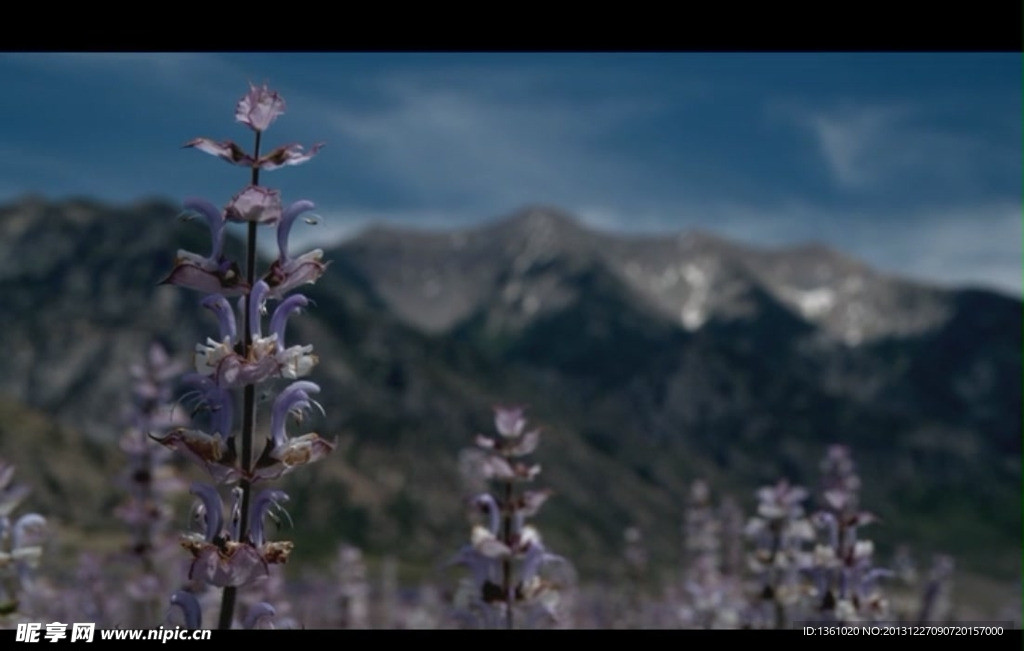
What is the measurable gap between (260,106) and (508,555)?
11.4 ft

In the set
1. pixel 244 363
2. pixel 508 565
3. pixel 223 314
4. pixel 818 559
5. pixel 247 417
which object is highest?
pixel 223 314

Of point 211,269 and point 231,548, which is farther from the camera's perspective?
point 211,269

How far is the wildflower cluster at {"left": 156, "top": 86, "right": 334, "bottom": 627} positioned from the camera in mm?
4781

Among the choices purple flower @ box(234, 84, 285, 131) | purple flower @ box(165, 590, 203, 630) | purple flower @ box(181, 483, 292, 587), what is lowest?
purple flower @ box(165, 590, 203, 630)

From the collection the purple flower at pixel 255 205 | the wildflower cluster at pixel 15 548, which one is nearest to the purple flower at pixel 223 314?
the purple flower at pixel 255 205

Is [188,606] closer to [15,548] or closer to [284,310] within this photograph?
[284,310]

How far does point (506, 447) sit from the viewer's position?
287 inches

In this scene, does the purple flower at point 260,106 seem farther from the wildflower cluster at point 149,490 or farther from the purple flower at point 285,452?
the wildflower cluster at point 149,490

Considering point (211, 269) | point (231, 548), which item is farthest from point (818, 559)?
point (211, 269)

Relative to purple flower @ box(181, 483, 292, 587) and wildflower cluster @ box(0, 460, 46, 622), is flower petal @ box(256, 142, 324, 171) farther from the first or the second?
wildflower cluster @ box(0, 460, 46, 622)

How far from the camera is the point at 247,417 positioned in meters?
4.82

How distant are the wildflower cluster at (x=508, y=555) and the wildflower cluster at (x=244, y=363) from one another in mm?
2217

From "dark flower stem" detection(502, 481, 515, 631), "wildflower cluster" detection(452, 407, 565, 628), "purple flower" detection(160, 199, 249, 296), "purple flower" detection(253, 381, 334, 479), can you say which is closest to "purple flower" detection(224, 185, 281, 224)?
"purple flower" detection(160, 199, 249, 296)

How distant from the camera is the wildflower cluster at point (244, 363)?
4781 mm
